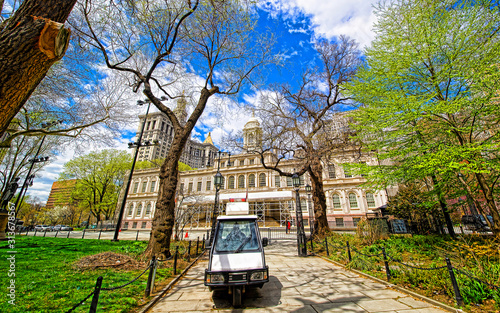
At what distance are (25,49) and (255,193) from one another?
31.4m

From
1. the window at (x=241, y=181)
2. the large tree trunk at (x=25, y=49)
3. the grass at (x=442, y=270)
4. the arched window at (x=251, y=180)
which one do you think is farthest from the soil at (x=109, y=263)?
the window at (x=241, y=181)

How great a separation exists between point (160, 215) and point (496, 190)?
1402 centimetres

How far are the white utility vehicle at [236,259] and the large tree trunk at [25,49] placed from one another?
4.39 meters

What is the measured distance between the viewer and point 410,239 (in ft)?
33.2

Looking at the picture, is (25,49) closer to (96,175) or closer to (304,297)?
(304,297)

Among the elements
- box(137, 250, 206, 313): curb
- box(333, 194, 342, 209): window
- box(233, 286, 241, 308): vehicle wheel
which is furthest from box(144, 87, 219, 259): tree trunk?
box(333, 194, 342, 209): window

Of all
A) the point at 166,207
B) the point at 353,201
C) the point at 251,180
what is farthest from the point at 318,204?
the point at 251,180

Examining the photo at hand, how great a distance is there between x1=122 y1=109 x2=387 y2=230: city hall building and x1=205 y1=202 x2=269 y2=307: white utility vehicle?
14731 mm

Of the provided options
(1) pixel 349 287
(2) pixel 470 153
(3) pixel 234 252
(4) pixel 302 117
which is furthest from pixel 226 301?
(4) pixel 302 117

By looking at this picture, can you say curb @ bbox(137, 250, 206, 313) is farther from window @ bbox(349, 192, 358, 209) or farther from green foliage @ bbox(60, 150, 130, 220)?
green foliage @ bbox(60, 150, 130, 220)

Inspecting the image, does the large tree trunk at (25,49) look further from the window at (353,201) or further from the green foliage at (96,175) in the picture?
the green foliage at (96,175)

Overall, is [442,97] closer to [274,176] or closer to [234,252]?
[234,252]

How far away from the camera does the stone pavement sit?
14.1 ft

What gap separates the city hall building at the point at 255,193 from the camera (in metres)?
28.7
